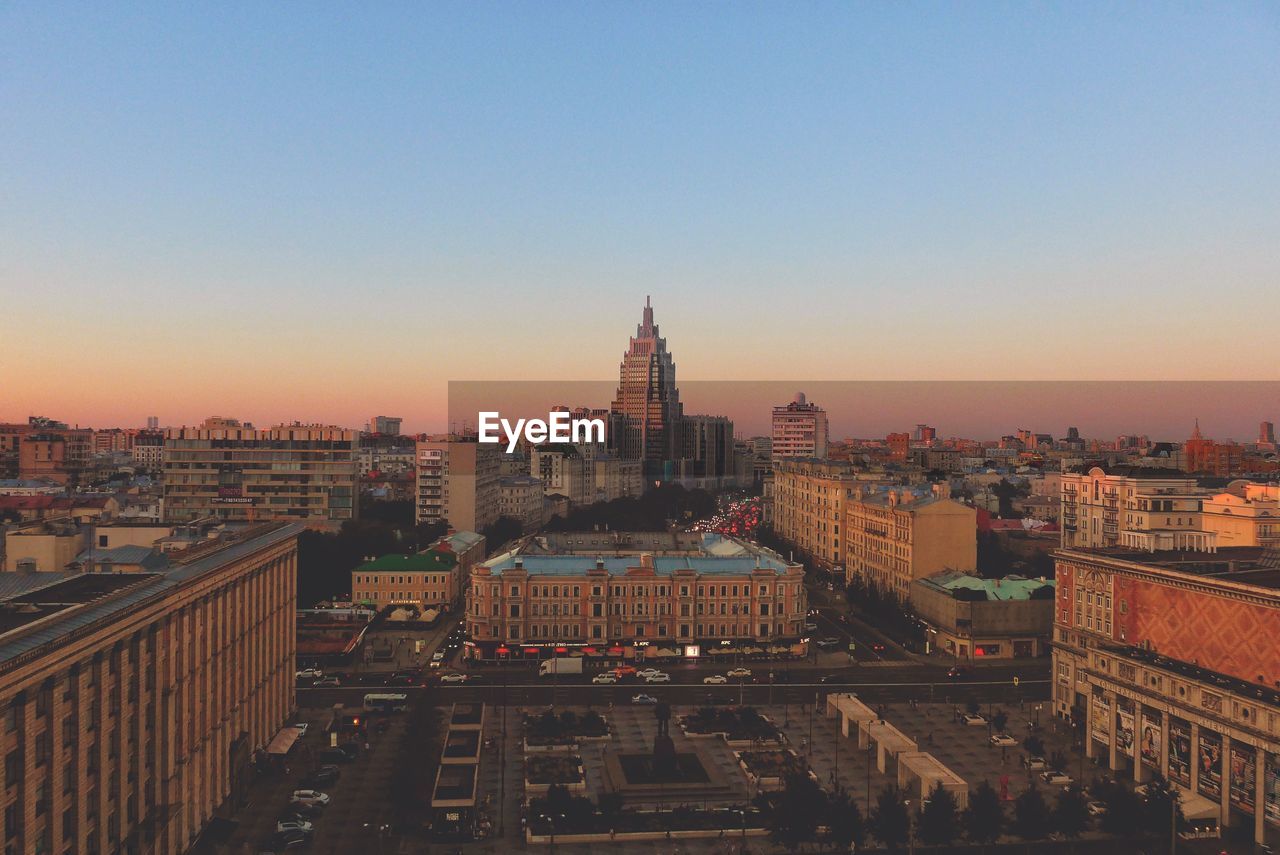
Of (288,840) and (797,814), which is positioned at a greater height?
(797,814)

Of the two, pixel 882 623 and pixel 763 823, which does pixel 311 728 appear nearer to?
pixel 763 823

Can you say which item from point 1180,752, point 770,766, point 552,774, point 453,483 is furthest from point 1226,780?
point 453,483

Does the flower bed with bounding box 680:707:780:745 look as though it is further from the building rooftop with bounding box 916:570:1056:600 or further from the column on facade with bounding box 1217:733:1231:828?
the building rooftop with bounding box 916:570:1056:600

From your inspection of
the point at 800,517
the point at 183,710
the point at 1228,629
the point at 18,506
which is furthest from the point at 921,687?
the point at 18,506

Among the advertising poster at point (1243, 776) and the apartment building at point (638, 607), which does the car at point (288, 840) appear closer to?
the apartment building at point (638, 607)

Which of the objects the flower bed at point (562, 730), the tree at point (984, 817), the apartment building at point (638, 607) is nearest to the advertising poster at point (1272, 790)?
the tree at point (984, 817)

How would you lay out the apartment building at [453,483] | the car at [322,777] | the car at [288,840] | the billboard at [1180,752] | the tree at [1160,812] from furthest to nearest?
the apartment building at [453,483] → the car at [322,777] → the billboard at [1180,752] → the tree at [1160,812] → the car at [288,840]

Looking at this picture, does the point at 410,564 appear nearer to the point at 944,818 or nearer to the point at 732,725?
the point at 732,725
